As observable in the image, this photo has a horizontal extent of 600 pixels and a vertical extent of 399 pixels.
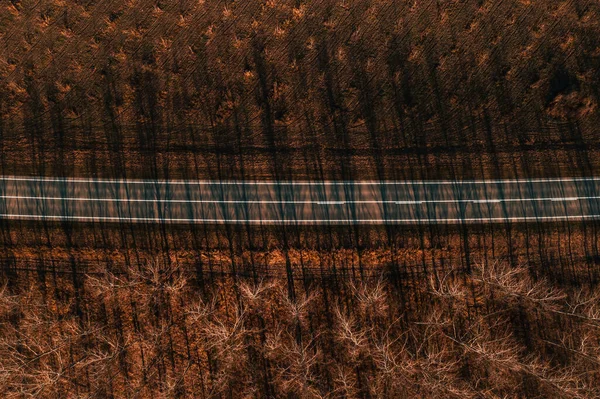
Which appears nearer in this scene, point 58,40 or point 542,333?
point 542,333

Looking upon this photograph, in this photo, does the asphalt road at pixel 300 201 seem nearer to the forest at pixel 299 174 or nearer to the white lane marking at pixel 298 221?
the white lane marking at pixel 298 221

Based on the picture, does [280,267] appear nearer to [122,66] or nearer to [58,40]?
[122,66]

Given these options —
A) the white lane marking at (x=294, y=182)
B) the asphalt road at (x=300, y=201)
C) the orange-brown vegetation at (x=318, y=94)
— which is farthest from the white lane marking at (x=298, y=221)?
the orange-brown vegetation at (x=318, y=94)

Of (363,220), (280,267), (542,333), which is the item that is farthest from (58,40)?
(542,333)

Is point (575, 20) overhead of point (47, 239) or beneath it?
overhead

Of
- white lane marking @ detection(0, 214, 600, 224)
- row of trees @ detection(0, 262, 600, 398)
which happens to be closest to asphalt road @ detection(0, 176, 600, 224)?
white lane marking @ detection(0, 214, 600, 224)
